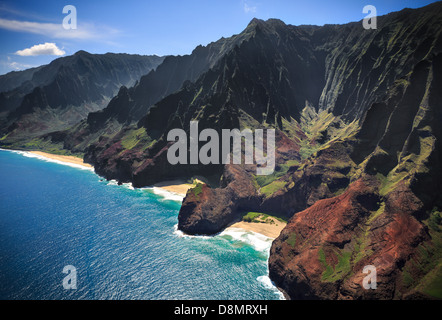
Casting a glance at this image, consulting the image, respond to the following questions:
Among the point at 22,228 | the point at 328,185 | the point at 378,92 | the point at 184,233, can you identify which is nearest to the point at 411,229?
the point at 328,185

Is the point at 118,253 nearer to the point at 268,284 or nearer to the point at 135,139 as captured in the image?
the point at 268,284

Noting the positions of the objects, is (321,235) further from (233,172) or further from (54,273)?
(54,273)

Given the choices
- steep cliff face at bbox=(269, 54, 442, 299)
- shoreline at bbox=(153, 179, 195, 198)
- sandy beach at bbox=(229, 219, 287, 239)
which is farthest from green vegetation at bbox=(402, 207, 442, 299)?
shoreline at bbox=(153, 179, 195, 198)

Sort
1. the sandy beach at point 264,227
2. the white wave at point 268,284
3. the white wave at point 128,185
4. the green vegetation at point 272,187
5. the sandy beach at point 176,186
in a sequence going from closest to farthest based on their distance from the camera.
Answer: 1. the white wave at point 268,284
2. the sandy beach at point 264,227
3. the green vegetation at point 272,187
4. the sandy beach at point 176,186
5. the white wave at point 128,185

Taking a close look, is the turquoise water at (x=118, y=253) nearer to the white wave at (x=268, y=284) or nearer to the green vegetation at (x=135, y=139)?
the white wave at (x=268, y=284)

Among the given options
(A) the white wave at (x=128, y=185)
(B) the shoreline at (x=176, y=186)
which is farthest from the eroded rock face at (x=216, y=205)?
(A) the white wave at (x=128, y=185)

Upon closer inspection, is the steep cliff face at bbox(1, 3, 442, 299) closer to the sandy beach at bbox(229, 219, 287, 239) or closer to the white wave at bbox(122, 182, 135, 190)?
the white wave at bbox(122, 182, 135, 190)

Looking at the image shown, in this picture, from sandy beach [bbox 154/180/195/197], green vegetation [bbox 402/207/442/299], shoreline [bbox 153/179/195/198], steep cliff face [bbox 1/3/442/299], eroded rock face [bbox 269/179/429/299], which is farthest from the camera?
sandy beach [bbox 154/180/195/197]
